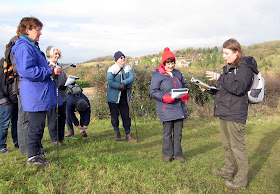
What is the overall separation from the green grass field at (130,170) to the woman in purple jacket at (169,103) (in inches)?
11.6

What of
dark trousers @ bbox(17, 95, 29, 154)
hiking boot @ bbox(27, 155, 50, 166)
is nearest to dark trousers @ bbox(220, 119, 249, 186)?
hiking boot @ bbox(27, 155, 50, 166)

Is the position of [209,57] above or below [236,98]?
above

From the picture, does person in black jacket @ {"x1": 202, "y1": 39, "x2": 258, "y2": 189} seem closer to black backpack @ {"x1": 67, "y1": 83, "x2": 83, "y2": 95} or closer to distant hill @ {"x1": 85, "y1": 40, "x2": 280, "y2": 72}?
black backpack @ {"x1": 67, "y1": 83, "x2": 83, "y2": 95}

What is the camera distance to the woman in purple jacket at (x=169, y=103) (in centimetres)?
443

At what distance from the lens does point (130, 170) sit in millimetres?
3895

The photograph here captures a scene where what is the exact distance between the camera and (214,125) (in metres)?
8.09

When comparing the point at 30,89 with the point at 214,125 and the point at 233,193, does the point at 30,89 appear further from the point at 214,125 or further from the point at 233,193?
the point at 214,125

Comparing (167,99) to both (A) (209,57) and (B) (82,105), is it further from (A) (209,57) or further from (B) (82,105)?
(A) (209,57)

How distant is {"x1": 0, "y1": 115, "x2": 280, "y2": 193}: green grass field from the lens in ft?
10.9

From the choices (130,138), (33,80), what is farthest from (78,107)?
(33,80)

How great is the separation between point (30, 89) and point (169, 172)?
2.69 meters

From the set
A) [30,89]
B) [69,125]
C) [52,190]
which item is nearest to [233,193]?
[52,190]

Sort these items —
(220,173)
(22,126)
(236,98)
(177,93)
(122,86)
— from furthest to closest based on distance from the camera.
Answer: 1. (122,86)
2. (22,126)
3. (177,93)
4. (220,173)
5. (236,98)

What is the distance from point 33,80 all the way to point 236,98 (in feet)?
10.4
